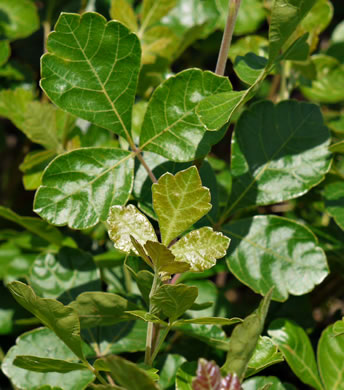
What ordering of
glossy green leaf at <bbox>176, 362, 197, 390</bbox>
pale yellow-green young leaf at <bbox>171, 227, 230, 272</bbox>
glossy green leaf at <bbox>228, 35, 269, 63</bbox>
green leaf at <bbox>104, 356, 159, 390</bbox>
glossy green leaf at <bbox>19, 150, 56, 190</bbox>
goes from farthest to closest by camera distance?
glossy green leaf at <bbox>228, 35, 269, 63</bbox>
glossy green leaf at <bbox>19, 150, 56, 190</bbox>
glossy green leaf at <bbox>176, 362, 197, 390</bbox>
pale yellow-green young leaf at <bbox>171, 227, 230, 272</bbox>
green leaf at <bbox>104, 356, 159, 390</bbox>

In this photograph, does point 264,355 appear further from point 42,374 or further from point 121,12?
point 121,12

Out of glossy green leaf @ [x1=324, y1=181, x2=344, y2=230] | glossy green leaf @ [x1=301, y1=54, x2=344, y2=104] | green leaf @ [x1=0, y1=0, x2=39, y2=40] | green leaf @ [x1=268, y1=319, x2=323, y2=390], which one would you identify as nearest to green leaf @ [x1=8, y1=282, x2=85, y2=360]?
green leaf @ [x1=268, y1=319, x2=323, y2=390]

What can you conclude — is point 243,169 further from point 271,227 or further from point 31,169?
point 31,169

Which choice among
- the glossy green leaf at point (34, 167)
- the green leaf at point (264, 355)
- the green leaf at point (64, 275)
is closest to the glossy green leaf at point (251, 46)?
the glossy green leaf at point (34, 167)

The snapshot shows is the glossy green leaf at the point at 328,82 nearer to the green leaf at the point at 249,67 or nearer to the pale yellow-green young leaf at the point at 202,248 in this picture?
the green leaf at the point at 249,67

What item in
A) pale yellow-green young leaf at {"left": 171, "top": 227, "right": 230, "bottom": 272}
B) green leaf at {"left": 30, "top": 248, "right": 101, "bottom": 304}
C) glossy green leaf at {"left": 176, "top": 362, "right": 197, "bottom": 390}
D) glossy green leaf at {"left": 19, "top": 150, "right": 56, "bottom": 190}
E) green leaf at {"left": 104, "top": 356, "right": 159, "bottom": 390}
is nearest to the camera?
green leaf at {"left": 104, "top": 356, "right": 159, "bottom": 390}

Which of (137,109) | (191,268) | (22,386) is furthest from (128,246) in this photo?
(137,109)

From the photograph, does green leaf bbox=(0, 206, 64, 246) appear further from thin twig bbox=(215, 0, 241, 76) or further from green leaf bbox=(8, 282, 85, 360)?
thin twig bbox=(215, 0, 241, 76)

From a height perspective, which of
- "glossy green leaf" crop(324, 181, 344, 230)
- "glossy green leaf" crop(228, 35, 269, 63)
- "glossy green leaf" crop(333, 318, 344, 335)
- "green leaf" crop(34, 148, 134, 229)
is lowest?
"glossy green leaf" crop(333, 318, 344, 335)
